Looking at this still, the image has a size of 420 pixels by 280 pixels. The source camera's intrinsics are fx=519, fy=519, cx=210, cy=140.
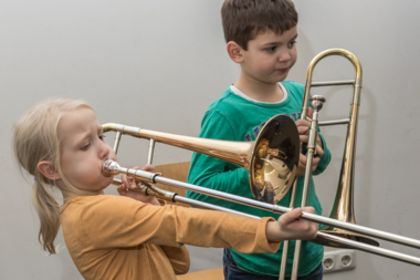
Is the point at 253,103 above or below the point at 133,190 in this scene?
above

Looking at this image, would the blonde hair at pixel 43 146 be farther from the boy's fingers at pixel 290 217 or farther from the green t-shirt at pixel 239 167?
the boy's fingers at pixel 290 217

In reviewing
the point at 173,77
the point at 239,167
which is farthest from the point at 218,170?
the point at 173,77

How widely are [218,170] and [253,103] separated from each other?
153 mm

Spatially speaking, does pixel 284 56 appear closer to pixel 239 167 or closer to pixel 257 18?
pixel 257 18

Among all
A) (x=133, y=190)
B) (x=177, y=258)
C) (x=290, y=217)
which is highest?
(x=290, y=217)

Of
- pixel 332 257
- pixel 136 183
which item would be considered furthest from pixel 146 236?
pixel 332 257

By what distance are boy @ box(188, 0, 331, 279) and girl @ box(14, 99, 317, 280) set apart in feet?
0.49

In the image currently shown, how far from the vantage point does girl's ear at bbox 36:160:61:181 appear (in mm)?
901

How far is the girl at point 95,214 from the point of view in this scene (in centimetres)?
75

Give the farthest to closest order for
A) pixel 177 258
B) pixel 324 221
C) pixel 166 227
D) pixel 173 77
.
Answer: pixel 173 77 → pixel 177 258 → pixel 166 227 → pixel 324 221

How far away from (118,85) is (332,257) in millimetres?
1042

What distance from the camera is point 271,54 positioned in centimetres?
103

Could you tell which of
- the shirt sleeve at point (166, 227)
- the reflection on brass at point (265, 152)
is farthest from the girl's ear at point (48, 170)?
the reflection on brass at point (265, 152)

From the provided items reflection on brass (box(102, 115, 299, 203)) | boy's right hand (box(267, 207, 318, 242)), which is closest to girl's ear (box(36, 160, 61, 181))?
reflection on brass (box(102, 115, 299, 203))
